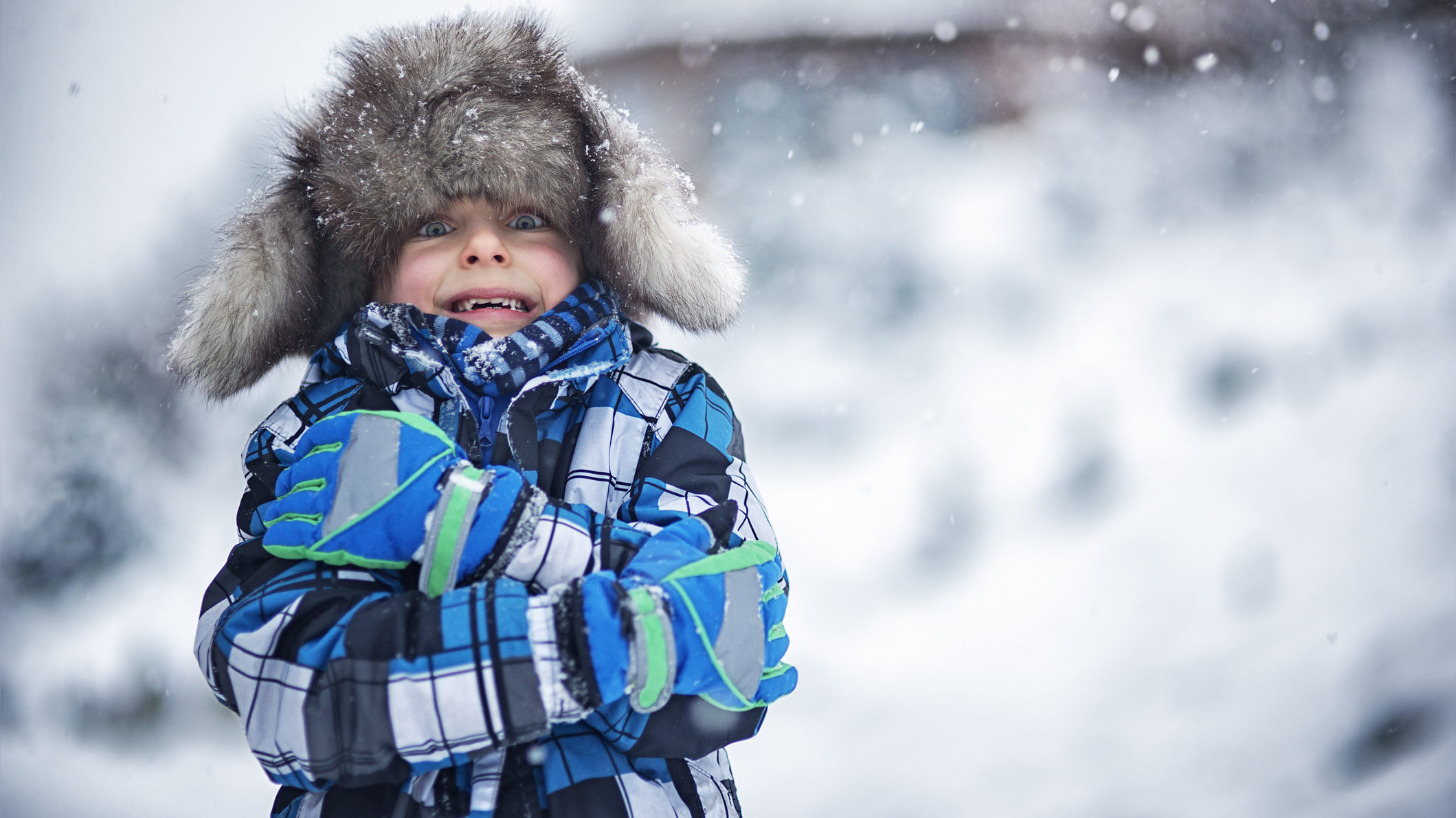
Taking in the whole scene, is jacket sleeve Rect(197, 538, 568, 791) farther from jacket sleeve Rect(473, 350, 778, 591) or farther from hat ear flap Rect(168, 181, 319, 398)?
hat ear flap Rect(168, 181, 319, 398)

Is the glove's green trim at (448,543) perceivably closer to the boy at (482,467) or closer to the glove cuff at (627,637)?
the boy at (482,467)

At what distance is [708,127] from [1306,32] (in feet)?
4.18

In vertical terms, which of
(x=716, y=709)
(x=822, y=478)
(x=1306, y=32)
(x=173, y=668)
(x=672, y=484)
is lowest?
(x=716, y=709)

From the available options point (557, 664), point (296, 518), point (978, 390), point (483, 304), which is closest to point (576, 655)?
point (557, 664)

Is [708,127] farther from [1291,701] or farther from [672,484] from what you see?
[1291,701]

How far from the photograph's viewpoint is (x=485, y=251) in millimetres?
900

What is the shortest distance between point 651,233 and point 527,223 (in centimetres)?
14

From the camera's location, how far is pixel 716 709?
707 mm

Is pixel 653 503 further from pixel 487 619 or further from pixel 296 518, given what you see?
pixel 296 518

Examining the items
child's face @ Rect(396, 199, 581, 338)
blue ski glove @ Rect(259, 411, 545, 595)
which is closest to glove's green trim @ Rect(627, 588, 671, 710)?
blue ski glove @ Rect(259, 411, 545, 595)

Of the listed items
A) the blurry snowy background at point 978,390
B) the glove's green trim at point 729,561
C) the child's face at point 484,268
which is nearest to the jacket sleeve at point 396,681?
the glove's green trim at point 729,561

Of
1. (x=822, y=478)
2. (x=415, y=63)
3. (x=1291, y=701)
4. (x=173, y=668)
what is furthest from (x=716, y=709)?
(x=1291, y=701)

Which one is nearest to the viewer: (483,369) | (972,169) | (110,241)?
(483,369)

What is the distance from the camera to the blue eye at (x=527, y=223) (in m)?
0.95
